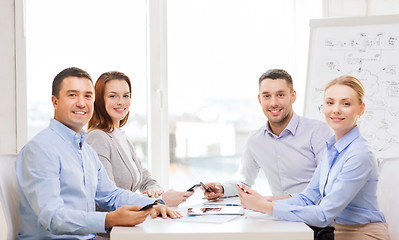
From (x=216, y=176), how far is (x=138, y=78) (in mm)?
985

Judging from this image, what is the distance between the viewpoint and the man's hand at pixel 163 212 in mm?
1902

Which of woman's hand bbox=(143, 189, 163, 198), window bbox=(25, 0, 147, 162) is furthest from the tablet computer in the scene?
window bbox=(25, 0, 147, 162)

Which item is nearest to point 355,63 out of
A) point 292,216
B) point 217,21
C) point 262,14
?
point 262,14

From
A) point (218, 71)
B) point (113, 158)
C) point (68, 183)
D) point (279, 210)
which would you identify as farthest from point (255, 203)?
point (218, 71)

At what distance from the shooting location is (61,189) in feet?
6.19

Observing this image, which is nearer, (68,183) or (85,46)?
(68,183)

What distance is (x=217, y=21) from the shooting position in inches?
147

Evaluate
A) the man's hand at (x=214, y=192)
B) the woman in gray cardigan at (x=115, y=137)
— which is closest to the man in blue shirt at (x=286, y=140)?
the man's hand at (x=214, y=192)

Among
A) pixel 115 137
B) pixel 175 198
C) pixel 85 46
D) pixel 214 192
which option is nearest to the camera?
pixel 175 198

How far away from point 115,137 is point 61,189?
744 mm

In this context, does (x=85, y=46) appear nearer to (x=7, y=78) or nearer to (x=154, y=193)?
(x=7, y=78)

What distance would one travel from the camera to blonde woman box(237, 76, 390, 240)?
1884mm

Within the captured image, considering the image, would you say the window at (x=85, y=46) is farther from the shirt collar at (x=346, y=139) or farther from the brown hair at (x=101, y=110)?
the shirt collar at (x=346, y=139)

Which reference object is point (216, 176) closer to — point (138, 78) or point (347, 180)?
point (138, 78)
